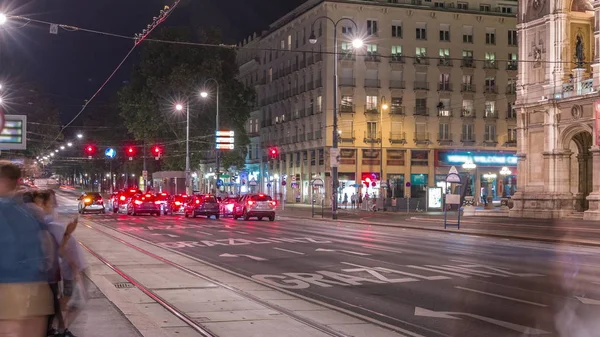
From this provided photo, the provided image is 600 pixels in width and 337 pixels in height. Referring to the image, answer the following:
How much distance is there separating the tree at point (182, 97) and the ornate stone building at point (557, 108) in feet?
101

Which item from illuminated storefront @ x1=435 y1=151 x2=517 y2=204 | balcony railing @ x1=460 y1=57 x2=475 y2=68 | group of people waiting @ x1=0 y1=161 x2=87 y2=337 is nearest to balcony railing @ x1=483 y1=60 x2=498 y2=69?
balcony railing @ x1=460 y1=57 x2=475 y2=68

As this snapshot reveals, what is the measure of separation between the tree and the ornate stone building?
101 ft

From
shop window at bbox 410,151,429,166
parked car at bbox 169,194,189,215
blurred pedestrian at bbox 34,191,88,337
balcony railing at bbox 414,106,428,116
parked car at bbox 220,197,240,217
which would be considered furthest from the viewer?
balcony railing at bbox 414,106,428,116

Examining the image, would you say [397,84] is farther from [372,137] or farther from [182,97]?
[182,97]

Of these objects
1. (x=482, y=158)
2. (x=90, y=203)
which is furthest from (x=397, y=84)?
(x=90, y=203)

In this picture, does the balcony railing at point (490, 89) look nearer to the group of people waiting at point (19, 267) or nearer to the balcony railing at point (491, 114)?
the balcony railing at point (491, 114)

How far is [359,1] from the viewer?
77500 mm

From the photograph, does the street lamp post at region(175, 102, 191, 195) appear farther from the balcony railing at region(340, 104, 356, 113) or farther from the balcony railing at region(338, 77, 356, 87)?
the balcony railing at region(338, 77, 356, 87)

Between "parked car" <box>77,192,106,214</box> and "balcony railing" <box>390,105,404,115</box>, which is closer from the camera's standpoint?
"parked car" <box>77,192,106,214</box>

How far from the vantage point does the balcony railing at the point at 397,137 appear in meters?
78.9

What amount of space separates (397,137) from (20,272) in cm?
7508

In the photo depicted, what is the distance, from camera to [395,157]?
79000 mm

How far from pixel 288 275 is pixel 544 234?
1881 cm

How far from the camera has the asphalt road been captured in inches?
440
